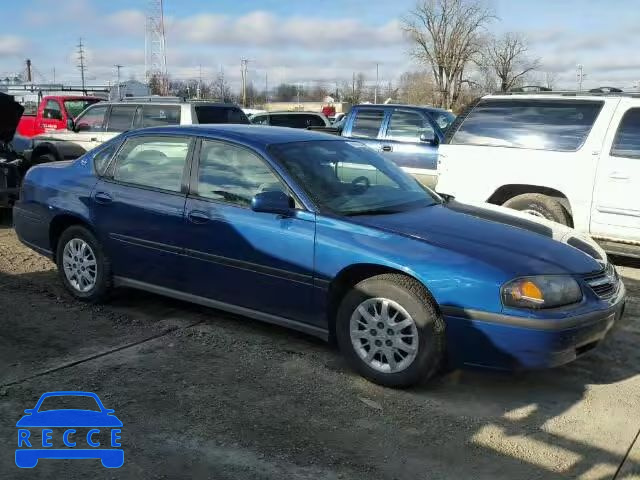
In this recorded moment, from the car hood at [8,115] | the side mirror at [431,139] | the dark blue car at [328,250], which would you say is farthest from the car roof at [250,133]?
the side mirror at [431,139]

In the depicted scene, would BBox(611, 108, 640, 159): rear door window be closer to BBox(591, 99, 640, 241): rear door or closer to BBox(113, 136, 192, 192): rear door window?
BBox(591, 99, 640, 241): rear door

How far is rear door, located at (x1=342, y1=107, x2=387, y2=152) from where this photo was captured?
10641 millimetres

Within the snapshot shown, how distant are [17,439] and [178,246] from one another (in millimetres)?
1848

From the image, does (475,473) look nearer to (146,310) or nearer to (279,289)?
(279,289)

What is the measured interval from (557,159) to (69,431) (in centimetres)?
554

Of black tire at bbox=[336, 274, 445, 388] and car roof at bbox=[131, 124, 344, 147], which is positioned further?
car roof at bbox=[131, 124, 344, 147]

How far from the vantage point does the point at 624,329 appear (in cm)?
505

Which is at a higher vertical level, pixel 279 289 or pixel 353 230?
pixel 353 230

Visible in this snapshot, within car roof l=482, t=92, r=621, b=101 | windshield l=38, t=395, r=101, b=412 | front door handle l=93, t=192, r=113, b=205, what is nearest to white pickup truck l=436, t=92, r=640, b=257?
car roof l=482, t=92, r=621, b=101

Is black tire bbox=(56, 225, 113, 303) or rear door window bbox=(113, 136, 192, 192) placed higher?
rear door window bbox=(113, 136, 192, 192)

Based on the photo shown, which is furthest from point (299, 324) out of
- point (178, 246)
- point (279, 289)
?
point (178, 246)

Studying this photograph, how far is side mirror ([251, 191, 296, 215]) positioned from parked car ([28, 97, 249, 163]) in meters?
6.60

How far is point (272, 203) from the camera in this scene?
423cm

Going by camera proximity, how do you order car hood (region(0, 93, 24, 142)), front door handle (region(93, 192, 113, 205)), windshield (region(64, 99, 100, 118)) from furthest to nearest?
windshield (region(64, 99, 100, 118)), car hood (region(0, 93, 24, 142)), front door handle (region(93, 192, 113, 205))
